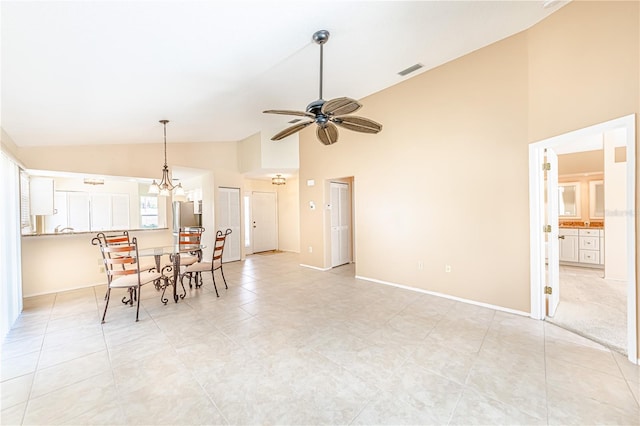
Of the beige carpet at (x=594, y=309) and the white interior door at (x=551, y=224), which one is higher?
the white interior door at (x=551, y=224)

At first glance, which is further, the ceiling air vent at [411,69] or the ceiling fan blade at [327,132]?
the ceiling air vent at [411,69]

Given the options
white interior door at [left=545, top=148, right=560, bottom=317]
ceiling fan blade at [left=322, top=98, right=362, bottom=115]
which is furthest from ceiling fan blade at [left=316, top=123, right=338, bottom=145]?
white interior door at [left=545, top=148, right=560, bottom=317]

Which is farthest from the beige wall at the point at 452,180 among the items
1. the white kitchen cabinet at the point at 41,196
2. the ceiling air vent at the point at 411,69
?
the white kitchen cabinet at the point at 41,196

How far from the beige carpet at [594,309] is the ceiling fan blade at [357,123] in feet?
9.90

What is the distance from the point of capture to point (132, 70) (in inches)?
99.0

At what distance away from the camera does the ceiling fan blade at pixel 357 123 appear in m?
2.64

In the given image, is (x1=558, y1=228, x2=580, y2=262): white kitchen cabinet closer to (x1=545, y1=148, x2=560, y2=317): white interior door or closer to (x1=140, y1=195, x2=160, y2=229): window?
(x1=545, y1=148, x2=560, y2=317): white interior door

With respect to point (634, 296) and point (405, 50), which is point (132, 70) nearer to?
point (405, 50)

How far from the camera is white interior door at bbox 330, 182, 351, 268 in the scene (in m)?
5.95

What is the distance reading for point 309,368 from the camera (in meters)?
2.18

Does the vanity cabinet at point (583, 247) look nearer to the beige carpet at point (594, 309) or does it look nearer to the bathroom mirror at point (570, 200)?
the beige carpet at point (594, 309)

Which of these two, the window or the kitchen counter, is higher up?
the window

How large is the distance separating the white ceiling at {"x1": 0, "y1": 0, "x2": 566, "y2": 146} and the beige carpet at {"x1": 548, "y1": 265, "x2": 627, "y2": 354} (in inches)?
133

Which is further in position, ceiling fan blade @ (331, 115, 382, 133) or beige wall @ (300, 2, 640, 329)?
ceiling fan blade @ (331, 115, 382, 133)
